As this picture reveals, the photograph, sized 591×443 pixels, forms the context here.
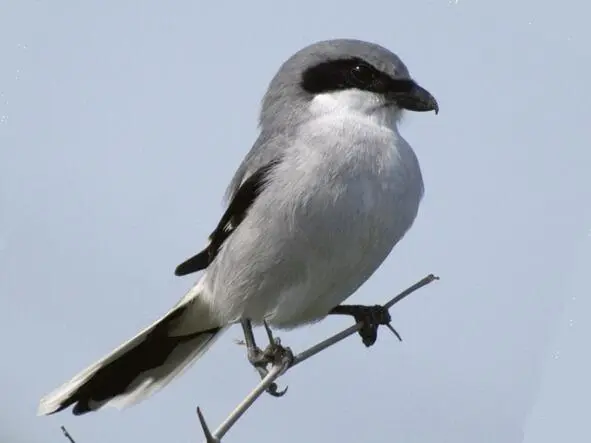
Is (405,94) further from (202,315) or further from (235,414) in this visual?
(235,414)

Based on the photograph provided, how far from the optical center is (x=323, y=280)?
3357mm

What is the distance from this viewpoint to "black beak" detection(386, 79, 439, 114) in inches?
137

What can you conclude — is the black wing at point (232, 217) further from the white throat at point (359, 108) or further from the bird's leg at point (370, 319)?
the bird's leg at point (370, 319)

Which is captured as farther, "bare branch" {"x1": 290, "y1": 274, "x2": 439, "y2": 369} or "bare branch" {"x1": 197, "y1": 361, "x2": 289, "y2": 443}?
"bare branch" {"x1": 290, "y1": 274, "x2": 439, "y2": 369}

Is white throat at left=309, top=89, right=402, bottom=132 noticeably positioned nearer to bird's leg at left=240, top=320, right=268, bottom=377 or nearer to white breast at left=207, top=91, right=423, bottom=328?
white breast at left=207, top=91, right=423, bottom=328

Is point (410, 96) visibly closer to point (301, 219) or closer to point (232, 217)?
point (301, 219)

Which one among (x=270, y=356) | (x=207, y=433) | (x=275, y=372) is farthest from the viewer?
(x=270, y=356)

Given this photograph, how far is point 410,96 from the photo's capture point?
3529 mm

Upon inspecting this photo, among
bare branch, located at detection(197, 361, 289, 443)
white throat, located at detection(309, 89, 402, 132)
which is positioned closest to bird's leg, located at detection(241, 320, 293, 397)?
bare branch, located at detection(197, 361, 289, 443)

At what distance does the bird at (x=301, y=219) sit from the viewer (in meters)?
3.28

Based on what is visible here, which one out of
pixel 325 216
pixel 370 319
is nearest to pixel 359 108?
pixel 325 216

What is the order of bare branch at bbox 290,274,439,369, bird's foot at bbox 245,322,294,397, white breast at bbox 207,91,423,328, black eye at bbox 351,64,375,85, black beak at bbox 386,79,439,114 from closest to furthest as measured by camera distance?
bare branch at bbox 290,274,439,369 < bird's foot at bbox 245,322,294,397 < white breast at bbox 207,91,423,328 < black beak at bbox 386,79,439,114 < black eye at bbox 351,64,375,85

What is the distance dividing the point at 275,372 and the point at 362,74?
180cm

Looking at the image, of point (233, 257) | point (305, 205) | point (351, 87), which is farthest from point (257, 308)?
point (351, 87)
